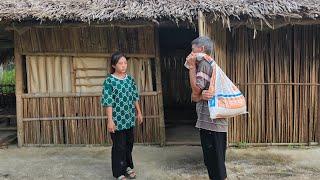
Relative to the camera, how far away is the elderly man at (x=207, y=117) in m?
4.50

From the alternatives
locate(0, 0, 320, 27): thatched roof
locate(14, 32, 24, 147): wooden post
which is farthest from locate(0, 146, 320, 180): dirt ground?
locate(0, 0, 320, 27): thatched roof

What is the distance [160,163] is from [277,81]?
89.6 inches

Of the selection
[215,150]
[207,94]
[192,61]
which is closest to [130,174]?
[215,150]

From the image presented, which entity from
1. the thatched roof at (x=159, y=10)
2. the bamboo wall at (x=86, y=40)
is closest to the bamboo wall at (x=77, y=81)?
the bamboo wall at (x=86, y=40)

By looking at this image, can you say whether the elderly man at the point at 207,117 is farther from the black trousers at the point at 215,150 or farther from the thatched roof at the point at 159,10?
the thatched roof at the point at 159,10

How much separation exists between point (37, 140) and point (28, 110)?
527 mm

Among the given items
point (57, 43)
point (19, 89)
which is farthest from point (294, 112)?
point (19, 89)

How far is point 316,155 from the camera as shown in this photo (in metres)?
6.24

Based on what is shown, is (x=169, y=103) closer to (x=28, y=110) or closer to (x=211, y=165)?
(x=28, y=110)

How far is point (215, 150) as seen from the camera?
452cm

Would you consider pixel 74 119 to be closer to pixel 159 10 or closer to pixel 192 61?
pixel 159 10

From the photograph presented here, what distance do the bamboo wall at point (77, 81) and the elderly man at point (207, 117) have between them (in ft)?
7.89

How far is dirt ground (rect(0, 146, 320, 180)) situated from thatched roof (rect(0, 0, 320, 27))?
1983mm

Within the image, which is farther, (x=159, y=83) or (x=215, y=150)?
(x=159, y=83)
